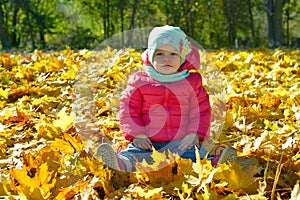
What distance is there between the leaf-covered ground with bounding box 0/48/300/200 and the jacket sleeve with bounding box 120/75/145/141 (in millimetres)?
214

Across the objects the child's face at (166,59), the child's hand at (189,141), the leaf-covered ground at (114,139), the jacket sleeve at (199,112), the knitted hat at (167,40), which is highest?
the knitted hat at (167,40)

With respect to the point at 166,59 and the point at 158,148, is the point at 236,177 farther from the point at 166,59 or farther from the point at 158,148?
the point at 166,59

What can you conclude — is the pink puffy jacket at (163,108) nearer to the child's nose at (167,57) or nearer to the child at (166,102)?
the child at (166,102)

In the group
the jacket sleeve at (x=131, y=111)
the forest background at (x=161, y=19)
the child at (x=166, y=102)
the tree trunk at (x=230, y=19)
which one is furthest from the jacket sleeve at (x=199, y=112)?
the tree trunk at (x=230, y=19)

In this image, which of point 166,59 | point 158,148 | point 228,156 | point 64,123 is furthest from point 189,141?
point 64,123

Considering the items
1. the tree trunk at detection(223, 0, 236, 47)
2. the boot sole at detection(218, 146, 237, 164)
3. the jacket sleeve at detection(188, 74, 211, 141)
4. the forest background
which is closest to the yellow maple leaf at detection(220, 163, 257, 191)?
the boot sole at detection(218, 146, 237, 164)

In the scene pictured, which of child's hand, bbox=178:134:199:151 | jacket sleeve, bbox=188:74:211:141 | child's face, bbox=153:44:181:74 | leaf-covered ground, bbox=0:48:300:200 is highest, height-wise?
child's face, bbox=153:44:181:74

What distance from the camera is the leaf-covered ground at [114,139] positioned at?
176cm

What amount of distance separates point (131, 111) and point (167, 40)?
1.36 feet

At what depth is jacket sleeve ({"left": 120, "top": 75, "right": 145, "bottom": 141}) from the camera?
7.55 feet

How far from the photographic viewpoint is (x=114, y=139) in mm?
2689

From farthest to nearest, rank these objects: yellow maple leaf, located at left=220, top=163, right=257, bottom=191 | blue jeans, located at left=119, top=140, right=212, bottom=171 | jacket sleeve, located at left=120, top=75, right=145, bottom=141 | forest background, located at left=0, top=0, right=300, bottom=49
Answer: forest background, located at left=0, top=0, right=300, bottom=49, jacket sleeve, located at left=120, top=75, right=145, bottom=141, blue jeans, located at left=119, top=140, right=212, bottom=171, yellow maple leaf, located at left=220, top=163, right=257, bottom=191

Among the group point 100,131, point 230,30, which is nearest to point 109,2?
point 230,30

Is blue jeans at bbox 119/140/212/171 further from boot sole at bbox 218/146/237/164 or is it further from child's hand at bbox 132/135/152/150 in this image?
boot sole at bbox 218/146/237/164
